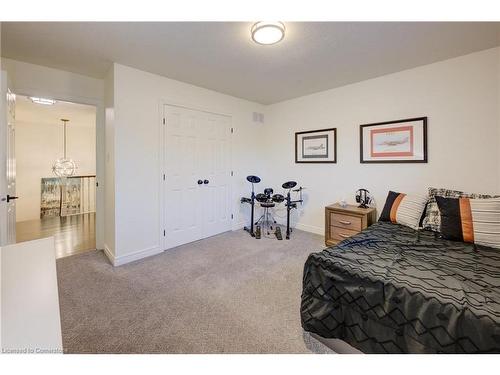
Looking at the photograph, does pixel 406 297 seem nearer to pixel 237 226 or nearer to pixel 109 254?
pixel 109 254

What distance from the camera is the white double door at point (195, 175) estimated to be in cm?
328

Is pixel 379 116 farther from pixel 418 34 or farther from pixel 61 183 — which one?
pixel 61 183

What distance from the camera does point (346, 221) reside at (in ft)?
10.2

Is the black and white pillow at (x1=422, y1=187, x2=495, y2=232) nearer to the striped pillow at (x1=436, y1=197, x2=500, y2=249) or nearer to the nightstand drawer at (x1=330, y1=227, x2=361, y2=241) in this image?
the striped pillow at (x1=436, y1=197, x2=500, y2=249)

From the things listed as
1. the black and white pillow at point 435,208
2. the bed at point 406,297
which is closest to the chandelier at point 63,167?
the bed at point 406,297

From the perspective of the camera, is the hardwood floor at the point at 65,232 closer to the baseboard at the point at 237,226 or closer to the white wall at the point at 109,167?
the white wall at the point at 109,167

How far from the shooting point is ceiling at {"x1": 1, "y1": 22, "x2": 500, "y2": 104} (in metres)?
2.01

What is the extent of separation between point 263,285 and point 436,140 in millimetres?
2675

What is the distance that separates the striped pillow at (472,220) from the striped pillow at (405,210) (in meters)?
0.29


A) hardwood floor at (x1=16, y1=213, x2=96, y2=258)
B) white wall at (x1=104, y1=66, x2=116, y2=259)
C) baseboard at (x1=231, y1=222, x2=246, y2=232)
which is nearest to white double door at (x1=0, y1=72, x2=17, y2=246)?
white wall at (x1=104, y1=66, x2=116, y2=259)

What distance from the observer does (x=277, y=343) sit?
154cm

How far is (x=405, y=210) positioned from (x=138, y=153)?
127 inches

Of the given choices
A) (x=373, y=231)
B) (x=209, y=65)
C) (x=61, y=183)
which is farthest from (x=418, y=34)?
(x=61, y=183)

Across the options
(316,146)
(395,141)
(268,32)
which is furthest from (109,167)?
(395,141)
